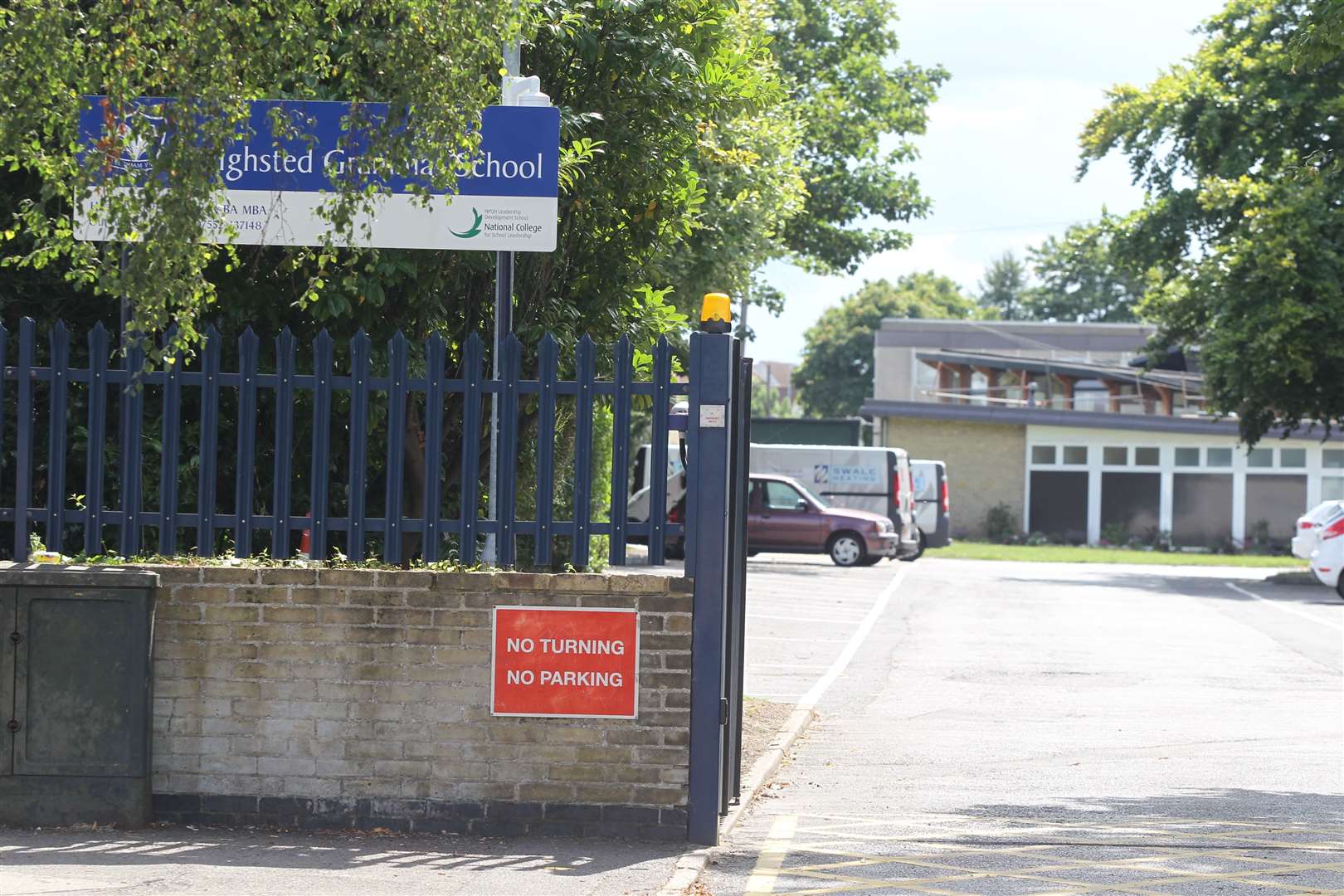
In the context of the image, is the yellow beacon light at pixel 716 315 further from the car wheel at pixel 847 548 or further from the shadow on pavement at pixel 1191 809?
the car wheel at pixel 847 548

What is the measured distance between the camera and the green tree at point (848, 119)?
35438 millimetres

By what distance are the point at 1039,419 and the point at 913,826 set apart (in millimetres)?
44159

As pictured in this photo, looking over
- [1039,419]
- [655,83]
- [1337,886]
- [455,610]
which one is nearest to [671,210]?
[655,83]

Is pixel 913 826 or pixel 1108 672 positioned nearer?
pixel 913 826

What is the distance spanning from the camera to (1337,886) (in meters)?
6.90

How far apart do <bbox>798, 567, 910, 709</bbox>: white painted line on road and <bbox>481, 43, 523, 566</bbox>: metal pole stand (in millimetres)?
4884

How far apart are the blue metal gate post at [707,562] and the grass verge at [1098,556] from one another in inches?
1245

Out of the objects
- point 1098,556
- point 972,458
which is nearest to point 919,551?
point 1098,556

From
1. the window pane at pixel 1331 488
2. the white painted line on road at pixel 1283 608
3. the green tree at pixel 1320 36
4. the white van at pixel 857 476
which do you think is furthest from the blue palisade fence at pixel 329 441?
the window pane at pixel 1331 488

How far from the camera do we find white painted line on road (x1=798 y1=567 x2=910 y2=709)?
1356 cm

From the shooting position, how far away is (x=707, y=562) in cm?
758

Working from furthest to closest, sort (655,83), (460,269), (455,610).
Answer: (655,83), (460,269), (455,610)

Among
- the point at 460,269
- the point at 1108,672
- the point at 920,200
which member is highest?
the point at 920,200

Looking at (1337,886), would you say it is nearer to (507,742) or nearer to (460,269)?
(507,742)
